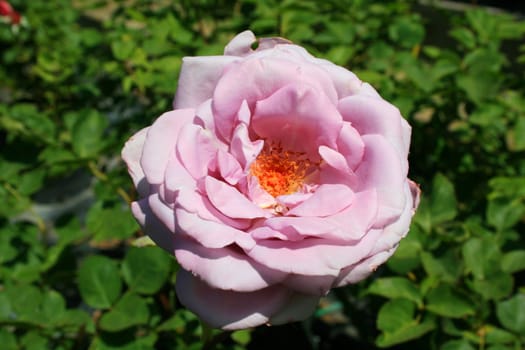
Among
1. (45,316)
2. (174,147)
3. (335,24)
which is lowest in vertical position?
(45,316)

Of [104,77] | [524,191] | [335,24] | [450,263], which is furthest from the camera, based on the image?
[104,77]

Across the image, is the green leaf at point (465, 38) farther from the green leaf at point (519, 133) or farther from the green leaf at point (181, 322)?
the green leaf at point (181, 322)

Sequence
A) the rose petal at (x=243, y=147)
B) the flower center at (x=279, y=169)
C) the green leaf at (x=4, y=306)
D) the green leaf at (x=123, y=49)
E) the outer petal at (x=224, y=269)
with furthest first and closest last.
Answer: the green leaf at (x=123, y=49)
the green leaf at (x=4, y=306)
the flower center at (x=279, y=169)
the rose petal at (x=243, y=147)
the outer petal at (x=224, y=269)

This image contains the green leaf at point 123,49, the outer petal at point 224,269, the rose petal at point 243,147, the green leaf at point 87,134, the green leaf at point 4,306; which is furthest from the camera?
the green leaf at point 123,49

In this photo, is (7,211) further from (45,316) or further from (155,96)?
(155,96)

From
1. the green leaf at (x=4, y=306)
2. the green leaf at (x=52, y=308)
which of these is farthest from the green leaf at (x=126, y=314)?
the green leaf at (x=4, y=306)

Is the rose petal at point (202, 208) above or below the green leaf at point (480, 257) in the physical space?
above

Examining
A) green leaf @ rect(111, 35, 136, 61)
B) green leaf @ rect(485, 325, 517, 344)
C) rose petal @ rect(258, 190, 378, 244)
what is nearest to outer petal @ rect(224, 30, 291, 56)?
rose petal @ rect(258, 190, 378, 244)

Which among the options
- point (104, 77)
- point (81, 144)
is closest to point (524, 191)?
point (81, 144)
